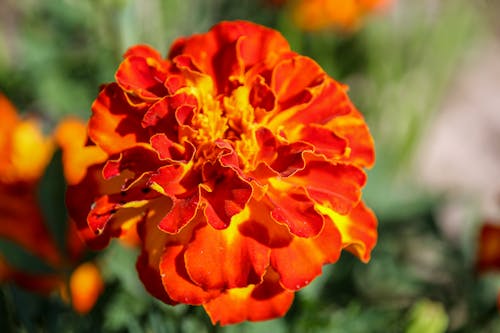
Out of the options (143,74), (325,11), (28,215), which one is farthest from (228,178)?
(325,11)

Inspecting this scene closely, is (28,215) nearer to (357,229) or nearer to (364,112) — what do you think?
(357,229)

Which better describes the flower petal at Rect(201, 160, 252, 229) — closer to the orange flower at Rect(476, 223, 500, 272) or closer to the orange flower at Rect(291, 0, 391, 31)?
the orange flower at Rect(476, 223, 500, 272)

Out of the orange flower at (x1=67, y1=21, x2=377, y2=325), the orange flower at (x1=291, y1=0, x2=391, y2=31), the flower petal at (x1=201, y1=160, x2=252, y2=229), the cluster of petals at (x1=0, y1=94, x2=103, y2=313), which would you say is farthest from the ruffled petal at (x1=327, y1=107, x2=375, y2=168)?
the orange flower at (x1=291, y1=0, x2=391, y2=31)

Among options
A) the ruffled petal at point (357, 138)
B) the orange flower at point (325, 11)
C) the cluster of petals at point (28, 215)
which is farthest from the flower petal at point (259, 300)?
the orange flower at point (325, 11)

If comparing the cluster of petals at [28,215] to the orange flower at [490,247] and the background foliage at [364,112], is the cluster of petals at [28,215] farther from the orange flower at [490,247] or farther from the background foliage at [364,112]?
the orange flower at [490,247]

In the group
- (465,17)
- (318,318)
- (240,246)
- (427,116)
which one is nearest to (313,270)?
(240,246)
